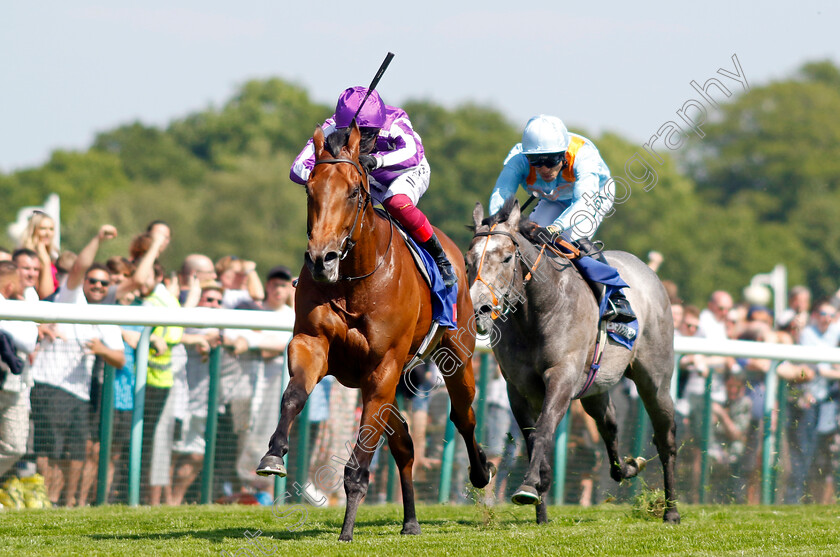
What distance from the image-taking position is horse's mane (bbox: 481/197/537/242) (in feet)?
21.3

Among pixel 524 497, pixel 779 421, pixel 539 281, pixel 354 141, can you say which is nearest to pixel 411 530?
pixel 524 497

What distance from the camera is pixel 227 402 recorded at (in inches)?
301

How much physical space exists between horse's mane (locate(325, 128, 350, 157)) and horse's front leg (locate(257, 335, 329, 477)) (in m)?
0.92

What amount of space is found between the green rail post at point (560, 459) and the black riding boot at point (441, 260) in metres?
2.94

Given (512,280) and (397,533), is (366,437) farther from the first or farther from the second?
(512,280)

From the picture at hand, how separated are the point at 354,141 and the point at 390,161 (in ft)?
1.91

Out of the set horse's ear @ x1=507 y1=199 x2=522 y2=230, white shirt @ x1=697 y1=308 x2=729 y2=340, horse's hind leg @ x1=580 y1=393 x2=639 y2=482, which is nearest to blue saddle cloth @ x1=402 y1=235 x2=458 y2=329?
horse's ear @ x1=507 y1=199 x2=522 y2=230

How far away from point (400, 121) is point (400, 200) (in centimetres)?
45

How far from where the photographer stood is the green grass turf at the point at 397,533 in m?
5.27

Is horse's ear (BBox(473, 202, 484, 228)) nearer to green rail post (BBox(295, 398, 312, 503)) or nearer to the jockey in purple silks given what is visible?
the jockey in purple silks

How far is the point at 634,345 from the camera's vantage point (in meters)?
7.32

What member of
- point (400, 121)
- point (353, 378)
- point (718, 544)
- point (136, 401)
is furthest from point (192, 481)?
point (718, 544)

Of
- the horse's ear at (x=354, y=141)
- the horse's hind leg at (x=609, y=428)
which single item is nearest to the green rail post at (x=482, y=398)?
the horse's hind leg at (x=609, y=428)

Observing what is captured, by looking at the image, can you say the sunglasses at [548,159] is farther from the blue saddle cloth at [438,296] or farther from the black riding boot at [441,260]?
the blue saddle cloth at [438,296]
